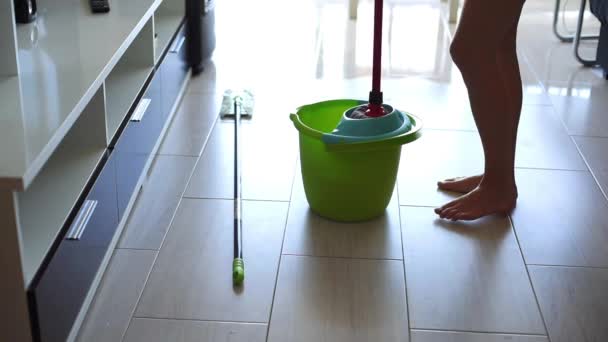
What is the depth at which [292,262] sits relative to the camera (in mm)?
2002

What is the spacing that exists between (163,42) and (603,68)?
1692mm

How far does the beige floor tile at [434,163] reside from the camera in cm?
234

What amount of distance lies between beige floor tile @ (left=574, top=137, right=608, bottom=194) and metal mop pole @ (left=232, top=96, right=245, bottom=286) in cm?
101

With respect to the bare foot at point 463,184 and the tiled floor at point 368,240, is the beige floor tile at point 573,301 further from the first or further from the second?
the bare foot at point 463,184

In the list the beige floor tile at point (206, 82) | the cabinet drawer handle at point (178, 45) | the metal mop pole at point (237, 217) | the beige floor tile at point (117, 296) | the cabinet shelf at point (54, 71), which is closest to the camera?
the cabinet shelf at point (54, 71)

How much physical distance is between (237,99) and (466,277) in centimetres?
120

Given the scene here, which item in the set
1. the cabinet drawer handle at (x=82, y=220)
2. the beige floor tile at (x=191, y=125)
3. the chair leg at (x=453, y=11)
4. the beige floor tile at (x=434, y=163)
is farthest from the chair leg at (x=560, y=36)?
the cabinet drawer handle at (x=82, y=220)

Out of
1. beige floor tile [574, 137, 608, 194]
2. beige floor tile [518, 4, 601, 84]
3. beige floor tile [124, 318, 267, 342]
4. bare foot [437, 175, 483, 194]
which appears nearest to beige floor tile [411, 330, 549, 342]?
beige floor tile [124, 318, 267, 342]

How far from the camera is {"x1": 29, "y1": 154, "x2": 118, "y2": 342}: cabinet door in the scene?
1487 millimetres

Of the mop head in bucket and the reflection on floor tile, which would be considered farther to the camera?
the reflection on floor tile

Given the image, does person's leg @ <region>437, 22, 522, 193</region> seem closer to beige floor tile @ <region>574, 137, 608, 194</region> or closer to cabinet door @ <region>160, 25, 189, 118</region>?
beige floor tile @ <region>574, 137, 608, 194</region>

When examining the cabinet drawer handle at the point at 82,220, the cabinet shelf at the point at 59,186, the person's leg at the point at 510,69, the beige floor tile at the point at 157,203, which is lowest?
the beige floor tile at the point at 157,203

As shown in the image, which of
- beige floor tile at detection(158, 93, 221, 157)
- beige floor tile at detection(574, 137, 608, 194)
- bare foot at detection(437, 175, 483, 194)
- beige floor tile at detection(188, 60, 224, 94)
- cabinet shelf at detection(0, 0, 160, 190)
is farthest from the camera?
beige floor tile at detection(188, 60, 224, 94)

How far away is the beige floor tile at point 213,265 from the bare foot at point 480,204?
0.43 m
